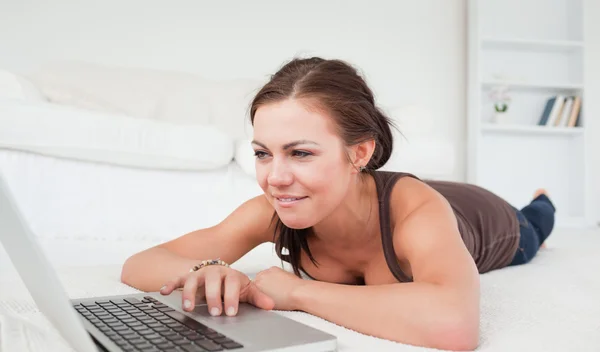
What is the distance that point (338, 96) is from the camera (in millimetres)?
1106

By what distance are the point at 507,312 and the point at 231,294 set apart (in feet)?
1.91

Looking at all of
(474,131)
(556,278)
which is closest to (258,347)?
(556,278)

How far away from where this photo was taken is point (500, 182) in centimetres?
495

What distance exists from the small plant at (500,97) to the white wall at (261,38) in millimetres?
248

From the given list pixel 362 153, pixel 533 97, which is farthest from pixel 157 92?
pixel 533 97

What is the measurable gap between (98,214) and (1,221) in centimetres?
170

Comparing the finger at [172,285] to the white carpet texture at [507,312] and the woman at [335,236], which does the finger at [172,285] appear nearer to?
the woman at [335,236]

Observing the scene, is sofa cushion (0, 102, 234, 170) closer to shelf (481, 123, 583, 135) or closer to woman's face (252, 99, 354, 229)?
woman's face (252, 99, 354, 229)

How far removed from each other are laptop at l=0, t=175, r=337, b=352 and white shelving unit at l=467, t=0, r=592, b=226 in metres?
4.26

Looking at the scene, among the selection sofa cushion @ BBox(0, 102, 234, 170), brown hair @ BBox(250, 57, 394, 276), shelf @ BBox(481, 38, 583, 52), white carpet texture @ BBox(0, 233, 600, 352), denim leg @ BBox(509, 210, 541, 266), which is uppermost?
shelf @ BBox(481, 38, 583, 52)

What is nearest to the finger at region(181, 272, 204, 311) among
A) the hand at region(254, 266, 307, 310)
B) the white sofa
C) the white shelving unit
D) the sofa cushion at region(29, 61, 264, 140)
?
the hand at region(254, 266, 307, 310)

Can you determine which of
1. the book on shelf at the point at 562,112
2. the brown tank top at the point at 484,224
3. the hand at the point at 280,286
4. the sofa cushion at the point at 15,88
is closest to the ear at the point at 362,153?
the hand at the point at 280,286

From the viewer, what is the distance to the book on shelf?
4.80m

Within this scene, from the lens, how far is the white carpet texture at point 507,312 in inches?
32.2
